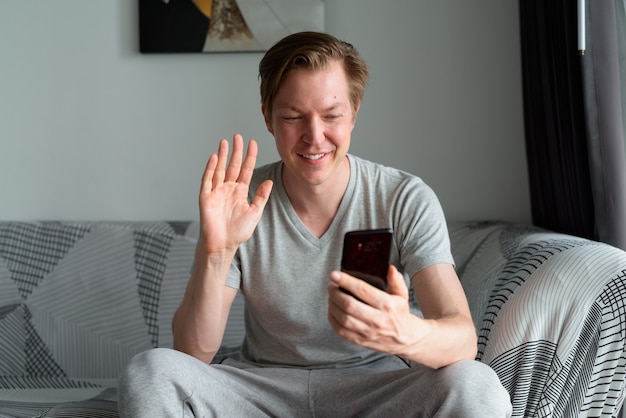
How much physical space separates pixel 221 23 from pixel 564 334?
1.59m

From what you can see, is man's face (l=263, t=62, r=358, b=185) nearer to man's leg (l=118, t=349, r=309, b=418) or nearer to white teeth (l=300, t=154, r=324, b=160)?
white teeth (l=300, t=154, r=324, b=160)

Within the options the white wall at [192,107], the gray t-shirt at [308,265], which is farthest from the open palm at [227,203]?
the white wall at [192,107]

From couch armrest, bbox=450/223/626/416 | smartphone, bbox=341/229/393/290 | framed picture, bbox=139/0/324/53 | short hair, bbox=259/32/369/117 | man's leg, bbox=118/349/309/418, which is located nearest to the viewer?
smartphone, bbox=341/229/393/290

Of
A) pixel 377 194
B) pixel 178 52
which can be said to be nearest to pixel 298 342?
A: pixel 377 194

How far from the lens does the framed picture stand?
2.53 m

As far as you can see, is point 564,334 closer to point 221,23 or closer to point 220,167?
point 220,167

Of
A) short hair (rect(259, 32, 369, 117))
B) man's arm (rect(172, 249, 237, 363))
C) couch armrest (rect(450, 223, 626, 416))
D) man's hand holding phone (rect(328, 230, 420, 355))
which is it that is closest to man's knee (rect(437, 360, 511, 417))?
man's hand holding phone (rect(328, 230, 420, 355))

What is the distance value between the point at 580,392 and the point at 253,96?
1.53 m

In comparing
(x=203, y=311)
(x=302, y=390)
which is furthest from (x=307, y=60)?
(x=302, y=390)

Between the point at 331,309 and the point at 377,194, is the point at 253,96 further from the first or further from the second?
the point at 331,309

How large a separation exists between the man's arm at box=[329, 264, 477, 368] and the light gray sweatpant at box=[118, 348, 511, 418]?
0.04 m

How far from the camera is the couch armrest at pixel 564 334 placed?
1468mm

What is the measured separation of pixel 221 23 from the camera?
255cm

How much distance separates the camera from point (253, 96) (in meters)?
2.60
